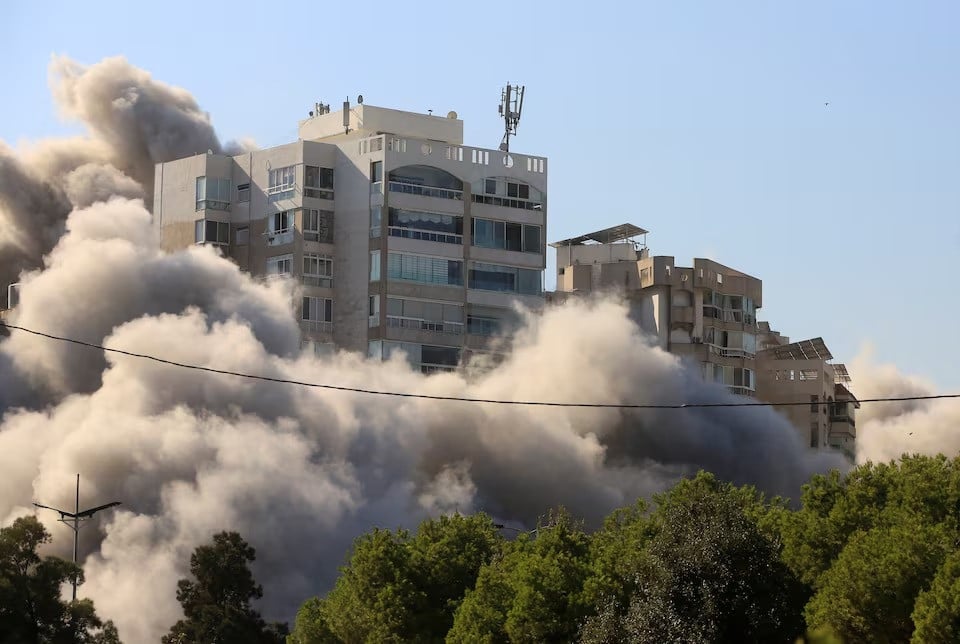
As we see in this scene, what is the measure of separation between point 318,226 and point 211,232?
7.02 metres

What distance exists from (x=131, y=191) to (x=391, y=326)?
73.8 feet

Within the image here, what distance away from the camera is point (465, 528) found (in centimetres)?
7662

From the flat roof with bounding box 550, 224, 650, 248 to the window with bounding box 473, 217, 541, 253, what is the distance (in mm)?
14076

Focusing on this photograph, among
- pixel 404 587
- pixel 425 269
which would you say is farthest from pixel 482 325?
pixel 404 587

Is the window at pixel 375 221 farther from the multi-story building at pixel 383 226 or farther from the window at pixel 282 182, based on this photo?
the window at pixel 282 182

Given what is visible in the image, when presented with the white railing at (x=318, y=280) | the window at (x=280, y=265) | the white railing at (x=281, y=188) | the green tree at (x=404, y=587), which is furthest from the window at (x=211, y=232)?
the green tree at (x=404, y=587)

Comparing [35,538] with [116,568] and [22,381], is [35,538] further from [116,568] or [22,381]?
[22,381]

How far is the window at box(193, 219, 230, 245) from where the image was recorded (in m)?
120

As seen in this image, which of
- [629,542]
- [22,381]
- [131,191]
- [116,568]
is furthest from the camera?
[131,191]

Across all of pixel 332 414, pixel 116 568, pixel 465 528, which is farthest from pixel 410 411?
pixel 465 528

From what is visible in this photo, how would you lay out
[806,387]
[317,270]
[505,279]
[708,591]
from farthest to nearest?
[806,387] < [505,279] < [317,270] < [708,591]

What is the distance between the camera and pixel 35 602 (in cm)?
7269

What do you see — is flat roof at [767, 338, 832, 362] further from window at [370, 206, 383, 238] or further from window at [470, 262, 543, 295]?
window at [370, 206, 383, 238]

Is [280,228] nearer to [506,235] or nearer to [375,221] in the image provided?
[375,221]
